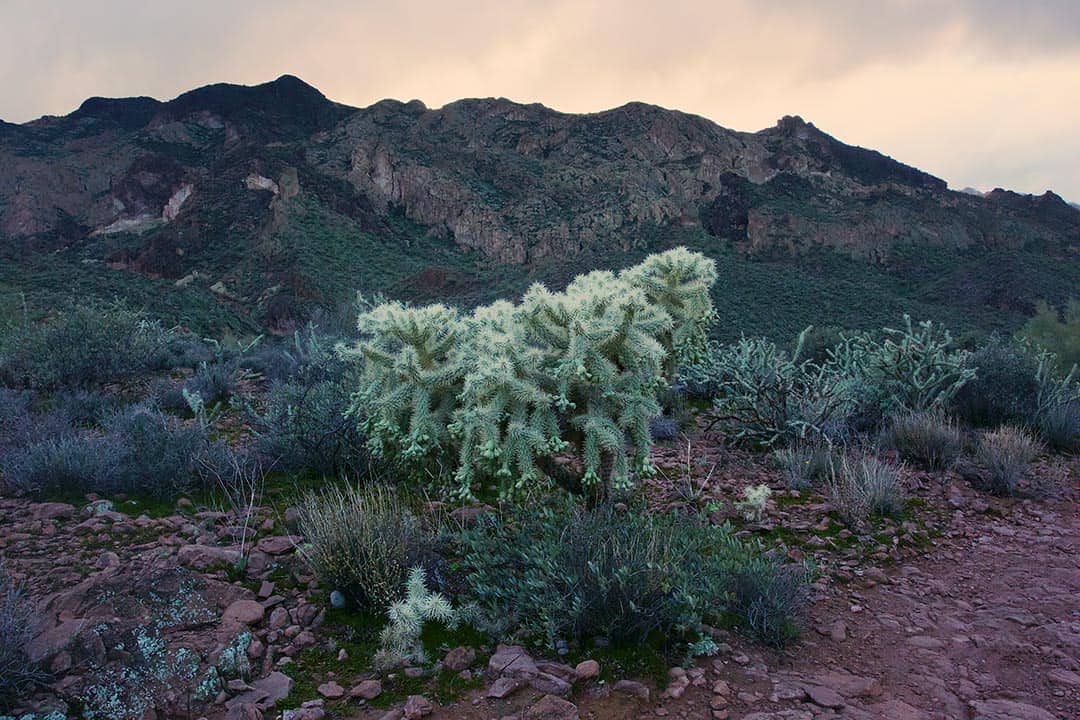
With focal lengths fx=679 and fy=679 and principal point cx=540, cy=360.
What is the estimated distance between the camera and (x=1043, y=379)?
324 inches

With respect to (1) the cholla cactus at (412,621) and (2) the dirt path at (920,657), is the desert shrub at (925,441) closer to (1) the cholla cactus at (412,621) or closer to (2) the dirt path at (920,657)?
(2) the dirt path at (920,657)

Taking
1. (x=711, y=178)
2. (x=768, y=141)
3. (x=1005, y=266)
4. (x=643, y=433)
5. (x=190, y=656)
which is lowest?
(x=190, y=656)

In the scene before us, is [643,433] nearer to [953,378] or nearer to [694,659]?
[694,659]

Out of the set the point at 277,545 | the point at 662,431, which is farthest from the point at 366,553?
the point at 662,431

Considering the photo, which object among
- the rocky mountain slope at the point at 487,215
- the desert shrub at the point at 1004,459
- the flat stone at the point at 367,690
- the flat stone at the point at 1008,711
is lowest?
the flat stone at the point at 367,690

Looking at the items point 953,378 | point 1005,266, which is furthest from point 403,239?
point 953,378

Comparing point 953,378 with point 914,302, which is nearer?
point 953,378

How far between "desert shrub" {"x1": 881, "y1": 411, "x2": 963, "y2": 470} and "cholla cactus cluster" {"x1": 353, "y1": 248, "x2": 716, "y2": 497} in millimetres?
3369

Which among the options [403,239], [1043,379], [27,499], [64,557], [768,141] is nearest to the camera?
A: [64,557]

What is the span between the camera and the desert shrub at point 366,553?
12.4 feet

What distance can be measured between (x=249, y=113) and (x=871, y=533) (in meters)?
71.6

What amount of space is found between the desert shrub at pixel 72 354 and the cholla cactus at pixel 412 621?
7.22m

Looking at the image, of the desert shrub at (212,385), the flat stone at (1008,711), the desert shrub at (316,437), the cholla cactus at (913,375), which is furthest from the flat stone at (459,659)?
the desert shrub at (212,385)

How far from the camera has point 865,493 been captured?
5.40 metres
